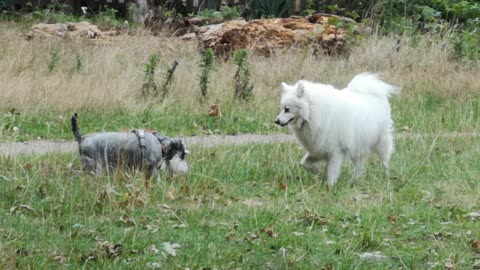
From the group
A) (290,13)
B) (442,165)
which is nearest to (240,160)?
(442,165)

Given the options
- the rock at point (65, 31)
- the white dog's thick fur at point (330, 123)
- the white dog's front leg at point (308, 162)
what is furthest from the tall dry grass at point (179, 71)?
the white dog's thick fur at point (330, 123)

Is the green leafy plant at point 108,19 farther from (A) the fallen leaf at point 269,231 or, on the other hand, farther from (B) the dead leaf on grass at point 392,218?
(A) the fallen leaf at point 269,231

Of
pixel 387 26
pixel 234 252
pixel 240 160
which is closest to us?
pixel 234 252

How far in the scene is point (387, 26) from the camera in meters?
19.1

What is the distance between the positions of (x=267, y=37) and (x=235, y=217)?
34.5 feet

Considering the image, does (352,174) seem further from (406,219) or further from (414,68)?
(414,68)

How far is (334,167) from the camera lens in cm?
915

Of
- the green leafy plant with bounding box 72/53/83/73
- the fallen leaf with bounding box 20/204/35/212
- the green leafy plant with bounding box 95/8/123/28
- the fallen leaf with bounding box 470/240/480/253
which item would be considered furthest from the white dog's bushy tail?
the green leafy plant with bounding box 95/8/123/28

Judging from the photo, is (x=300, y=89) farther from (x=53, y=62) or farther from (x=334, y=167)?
(x=53, y=62)

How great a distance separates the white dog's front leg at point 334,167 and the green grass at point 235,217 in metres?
0.13

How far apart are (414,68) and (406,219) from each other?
338 inches

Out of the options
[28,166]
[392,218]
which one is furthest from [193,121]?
[392,218]

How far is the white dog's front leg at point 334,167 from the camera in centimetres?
905

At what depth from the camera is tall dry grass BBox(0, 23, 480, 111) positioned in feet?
40.7
